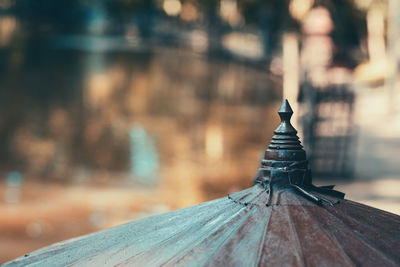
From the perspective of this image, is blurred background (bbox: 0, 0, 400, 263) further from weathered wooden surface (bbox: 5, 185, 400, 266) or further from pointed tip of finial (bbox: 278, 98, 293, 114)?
pointed tip of finial (bbox: 278, 98, 293, 114)

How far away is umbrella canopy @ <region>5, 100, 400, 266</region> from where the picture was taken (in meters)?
1.68

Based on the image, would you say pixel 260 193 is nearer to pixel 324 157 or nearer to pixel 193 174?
pixel 324 157

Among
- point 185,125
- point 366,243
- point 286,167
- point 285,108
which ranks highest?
point 185,125

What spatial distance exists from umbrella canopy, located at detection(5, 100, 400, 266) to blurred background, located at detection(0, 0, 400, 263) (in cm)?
582

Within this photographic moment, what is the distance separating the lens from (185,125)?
18.6 meters

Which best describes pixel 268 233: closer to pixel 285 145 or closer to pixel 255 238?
pixel 255 238

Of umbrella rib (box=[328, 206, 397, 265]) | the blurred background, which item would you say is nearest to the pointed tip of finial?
umbrella rib (box=[328, 206, 397, 265])

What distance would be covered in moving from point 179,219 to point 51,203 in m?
8.07

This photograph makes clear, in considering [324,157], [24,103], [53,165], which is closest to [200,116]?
[24,103]

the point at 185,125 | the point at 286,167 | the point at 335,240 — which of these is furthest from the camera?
the point at 185,125

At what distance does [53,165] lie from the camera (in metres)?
12.7

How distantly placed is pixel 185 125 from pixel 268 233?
55.4 ft

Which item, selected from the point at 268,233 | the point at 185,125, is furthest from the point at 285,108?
the point at 185,125

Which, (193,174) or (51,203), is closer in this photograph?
(51,203)
